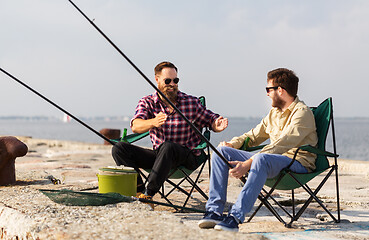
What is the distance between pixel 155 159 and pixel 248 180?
0.97 m

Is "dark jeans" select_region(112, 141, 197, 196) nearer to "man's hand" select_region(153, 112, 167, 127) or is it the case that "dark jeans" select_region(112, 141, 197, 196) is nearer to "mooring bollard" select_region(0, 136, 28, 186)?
"man's hand" select_region(153, 112, 167, 127)

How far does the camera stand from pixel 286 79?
10.2ft

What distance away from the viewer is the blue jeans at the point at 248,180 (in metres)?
2.62

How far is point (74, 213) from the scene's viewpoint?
2562 mm

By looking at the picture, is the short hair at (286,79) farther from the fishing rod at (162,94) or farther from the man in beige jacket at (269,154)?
the fishing rod at (162,94)

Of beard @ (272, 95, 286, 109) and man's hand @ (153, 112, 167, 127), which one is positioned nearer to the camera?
beard @ (272, 95, 286, 109)

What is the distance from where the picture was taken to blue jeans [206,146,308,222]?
2621 millimetres

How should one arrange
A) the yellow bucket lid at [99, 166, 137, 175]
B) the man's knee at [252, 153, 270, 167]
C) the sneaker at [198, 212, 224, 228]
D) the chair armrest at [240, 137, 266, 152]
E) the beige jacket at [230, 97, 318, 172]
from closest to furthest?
the sneaker at [198, 212, 224, 228], the man's knee at [252, 153, 270, 167], the beige jacket at [230, 97, 318, 172], the yellow bucket lid at [99, 166, 137, 175], the chair armrest at [240, 137, 266, 152]

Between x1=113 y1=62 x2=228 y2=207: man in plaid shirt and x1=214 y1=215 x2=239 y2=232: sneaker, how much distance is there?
86 centimetres

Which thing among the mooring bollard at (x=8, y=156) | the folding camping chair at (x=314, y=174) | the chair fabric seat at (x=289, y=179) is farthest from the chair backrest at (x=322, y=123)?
the mooring bollard at (x=8, y=156)

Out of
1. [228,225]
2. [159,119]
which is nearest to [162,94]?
[159,119]

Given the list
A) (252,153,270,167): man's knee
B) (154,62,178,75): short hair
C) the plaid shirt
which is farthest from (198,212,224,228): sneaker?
(154,62,178,75): short hair

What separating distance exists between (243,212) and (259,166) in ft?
0.97

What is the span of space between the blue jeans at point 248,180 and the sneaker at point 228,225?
40mm
